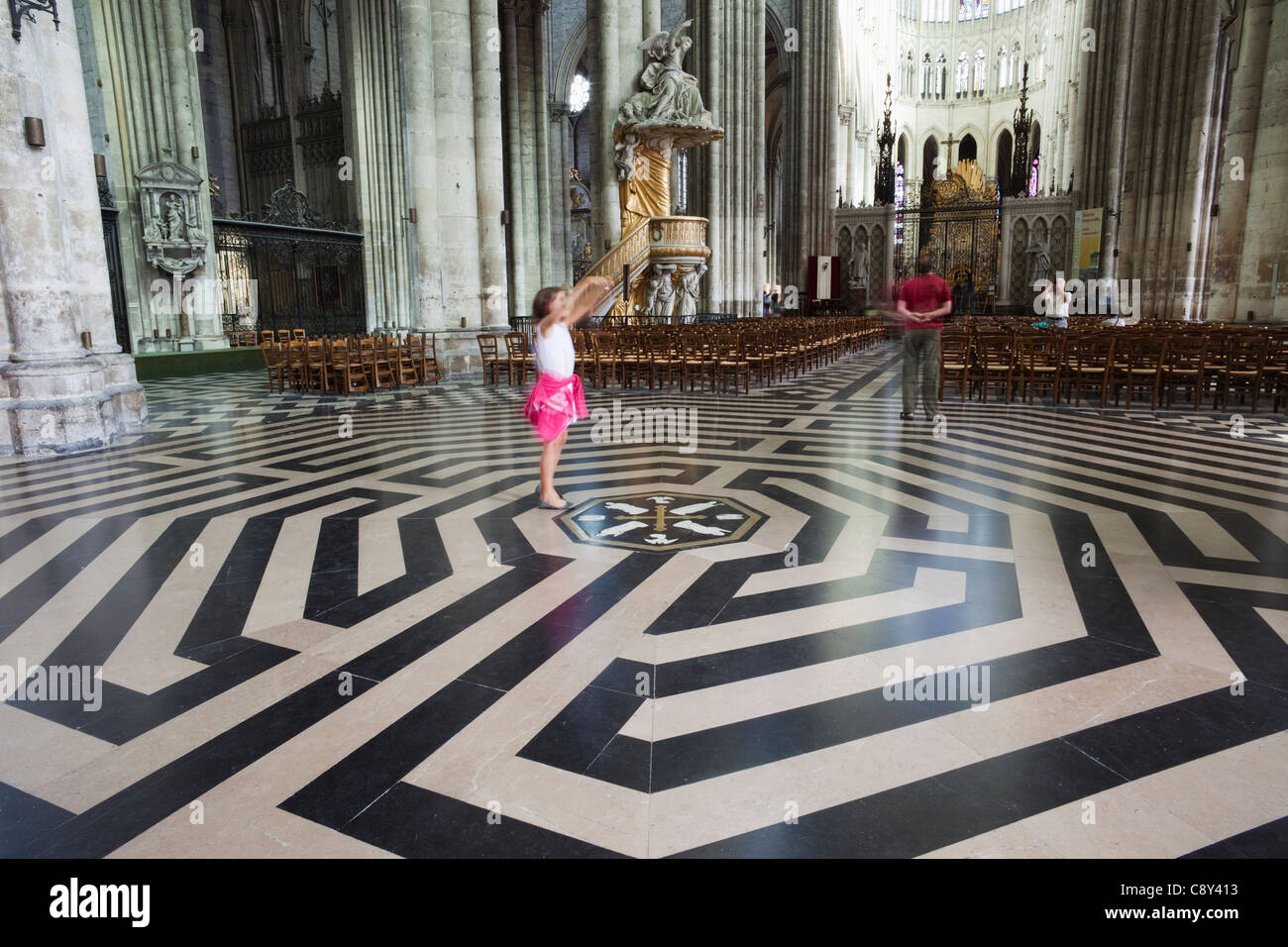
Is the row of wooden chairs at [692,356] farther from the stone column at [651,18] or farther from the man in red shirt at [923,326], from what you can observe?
the stone column at [651,18]

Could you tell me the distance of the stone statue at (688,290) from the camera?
18.8m

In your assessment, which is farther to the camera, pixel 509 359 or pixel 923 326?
pixel 509 359

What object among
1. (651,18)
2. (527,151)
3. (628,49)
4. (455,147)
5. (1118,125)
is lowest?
(455,147)

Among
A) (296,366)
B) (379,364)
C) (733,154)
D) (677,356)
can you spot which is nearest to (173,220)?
(296,366)

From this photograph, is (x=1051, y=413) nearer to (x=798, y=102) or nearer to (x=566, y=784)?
(x=566, y=784)

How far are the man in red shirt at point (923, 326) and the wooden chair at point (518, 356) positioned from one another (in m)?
6.85

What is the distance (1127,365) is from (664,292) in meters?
10.7

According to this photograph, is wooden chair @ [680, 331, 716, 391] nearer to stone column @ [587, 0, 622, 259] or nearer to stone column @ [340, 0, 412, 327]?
stone column @ [587, 0, 622, 259]

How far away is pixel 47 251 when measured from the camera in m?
7.73

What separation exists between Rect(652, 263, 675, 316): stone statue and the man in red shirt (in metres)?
10.1
